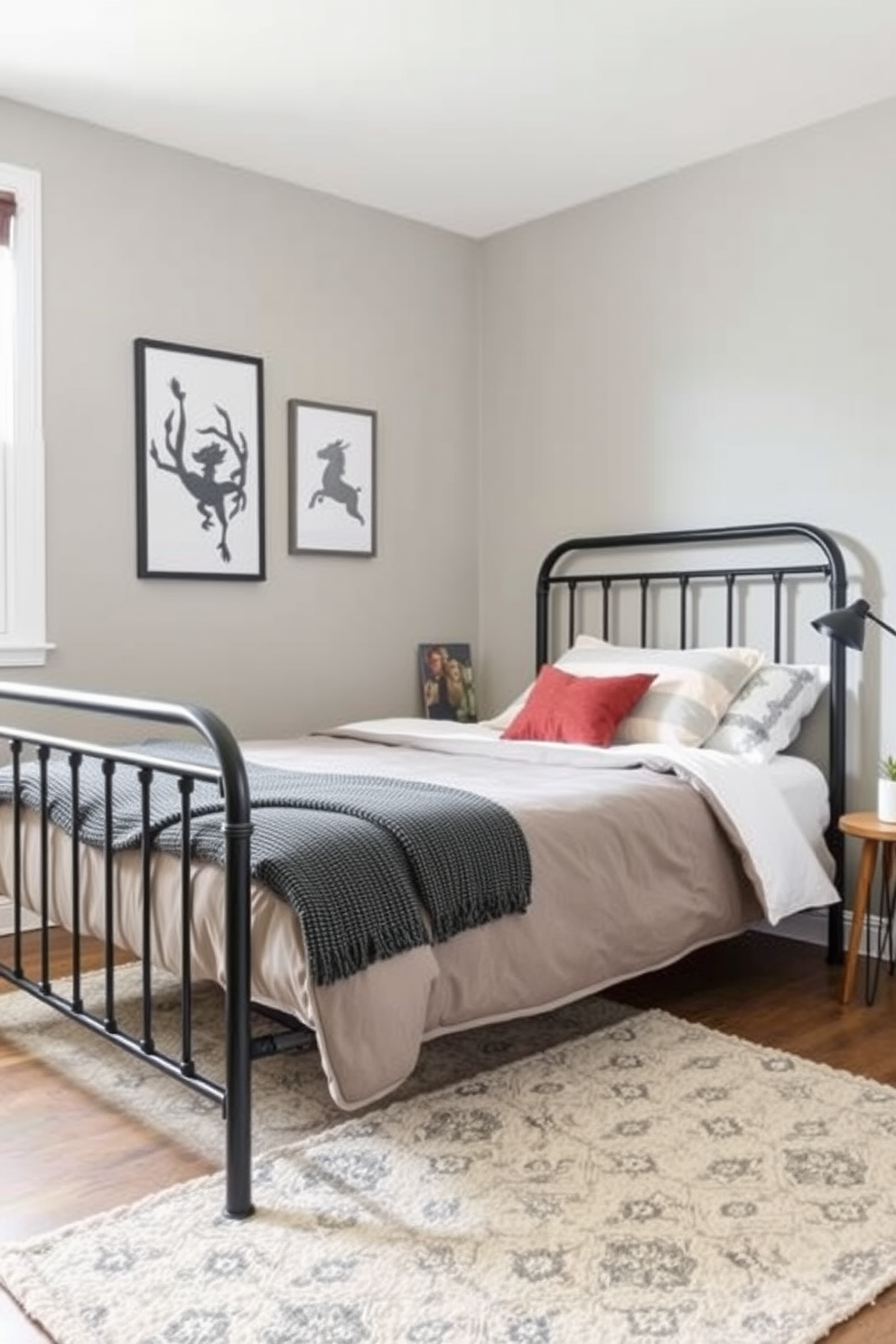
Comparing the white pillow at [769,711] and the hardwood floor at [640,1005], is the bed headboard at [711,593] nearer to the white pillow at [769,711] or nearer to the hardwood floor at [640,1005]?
the white pillow at [769,711]

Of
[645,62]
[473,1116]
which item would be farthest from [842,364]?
[473,1116]

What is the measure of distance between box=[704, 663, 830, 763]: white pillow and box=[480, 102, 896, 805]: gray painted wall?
15cm

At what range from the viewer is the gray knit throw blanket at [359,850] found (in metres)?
1.81

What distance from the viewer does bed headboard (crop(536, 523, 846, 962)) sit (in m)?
3.27

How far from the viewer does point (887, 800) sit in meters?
2.89

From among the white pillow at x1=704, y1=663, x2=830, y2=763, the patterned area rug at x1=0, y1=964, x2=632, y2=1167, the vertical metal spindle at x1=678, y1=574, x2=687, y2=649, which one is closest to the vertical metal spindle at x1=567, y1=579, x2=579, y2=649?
the vertical metal spindle at x1=678, y1=574, x2=687, y2=649

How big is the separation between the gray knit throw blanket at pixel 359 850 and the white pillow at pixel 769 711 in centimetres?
115

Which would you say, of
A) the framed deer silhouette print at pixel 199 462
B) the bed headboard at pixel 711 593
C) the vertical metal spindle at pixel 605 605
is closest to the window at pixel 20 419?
the framed deer silhouette print at pixel 199 462

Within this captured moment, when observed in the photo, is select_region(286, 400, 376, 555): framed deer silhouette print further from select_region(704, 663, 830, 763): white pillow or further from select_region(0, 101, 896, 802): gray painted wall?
select_region(704, 663, 830, 763): white pillow

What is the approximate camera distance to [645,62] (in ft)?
10.1

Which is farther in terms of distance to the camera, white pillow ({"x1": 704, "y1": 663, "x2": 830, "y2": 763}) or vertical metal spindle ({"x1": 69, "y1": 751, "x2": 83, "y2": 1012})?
white pillow ({"x1": 704, "y1": 663, "x2": 830, "y2": 763})

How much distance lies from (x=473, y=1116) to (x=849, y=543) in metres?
2.02

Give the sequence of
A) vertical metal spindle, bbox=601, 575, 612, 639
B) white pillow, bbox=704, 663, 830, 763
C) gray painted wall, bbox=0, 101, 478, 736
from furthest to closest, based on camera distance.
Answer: vertical metal spindle, bbox=601, 575, 612, 639, gray painted wall, bbox=0, 101, 478, 736, white pillow, bbox=704, 663, 830, 763

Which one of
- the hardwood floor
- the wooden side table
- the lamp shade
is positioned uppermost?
the lamp shade
